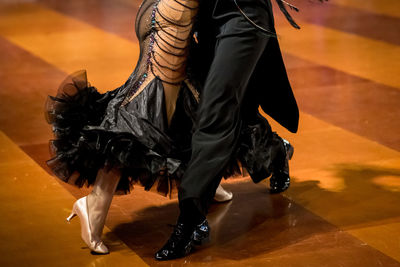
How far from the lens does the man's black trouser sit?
3.39 meters

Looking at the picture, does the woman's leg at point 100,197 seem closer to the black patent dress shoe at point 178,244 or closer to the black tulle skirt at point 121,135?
the black tulle skirt at point 121,135

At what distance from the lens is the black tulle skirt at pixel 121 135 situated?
3.42 metres

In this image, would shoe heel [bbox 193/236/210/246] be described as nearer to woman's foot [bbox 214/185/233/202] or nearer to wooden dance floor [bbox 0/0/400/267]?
wooden dance floor [bbox 0/0/400/267]

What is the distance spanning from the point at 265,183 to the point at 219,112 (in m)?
1.03

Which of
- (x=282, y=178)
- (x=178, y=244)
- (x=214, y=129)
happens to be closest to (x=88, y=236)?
(x=178, y=244)

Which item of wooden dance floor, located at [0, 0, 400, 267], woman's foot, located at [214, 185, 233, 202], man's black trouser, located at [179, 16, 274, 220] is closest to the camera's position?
man's black trouser, located at [179, 16, 274, 220]

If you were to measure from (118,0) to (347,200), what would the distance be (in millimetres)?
6131

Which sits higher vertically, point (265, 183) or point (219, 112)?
point (219, 112)

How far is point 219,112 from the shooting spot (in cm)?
341

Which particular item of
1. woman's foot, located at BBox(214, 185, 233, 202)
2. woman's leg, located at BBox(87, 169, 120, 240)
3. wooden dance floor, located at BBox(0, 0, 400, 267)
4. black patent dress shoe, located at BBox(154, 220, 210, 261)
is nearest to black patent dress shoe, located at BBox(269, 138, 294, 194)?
wooden dance floor, located at BBox(0, 0, 400, 267)

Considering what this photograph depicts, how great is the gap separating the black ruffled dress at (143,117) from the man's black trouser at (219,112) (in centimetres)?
12

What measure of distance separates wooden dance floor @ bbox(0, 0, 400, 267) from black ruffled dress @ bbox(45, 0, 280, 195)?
350 mm

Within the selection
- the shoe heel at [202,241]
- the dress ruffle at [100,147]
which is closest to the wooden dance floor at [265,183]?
the shoe heel at [202,241]

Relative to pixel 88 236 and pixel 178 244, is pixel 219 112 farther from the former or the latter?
pixel 88 236
